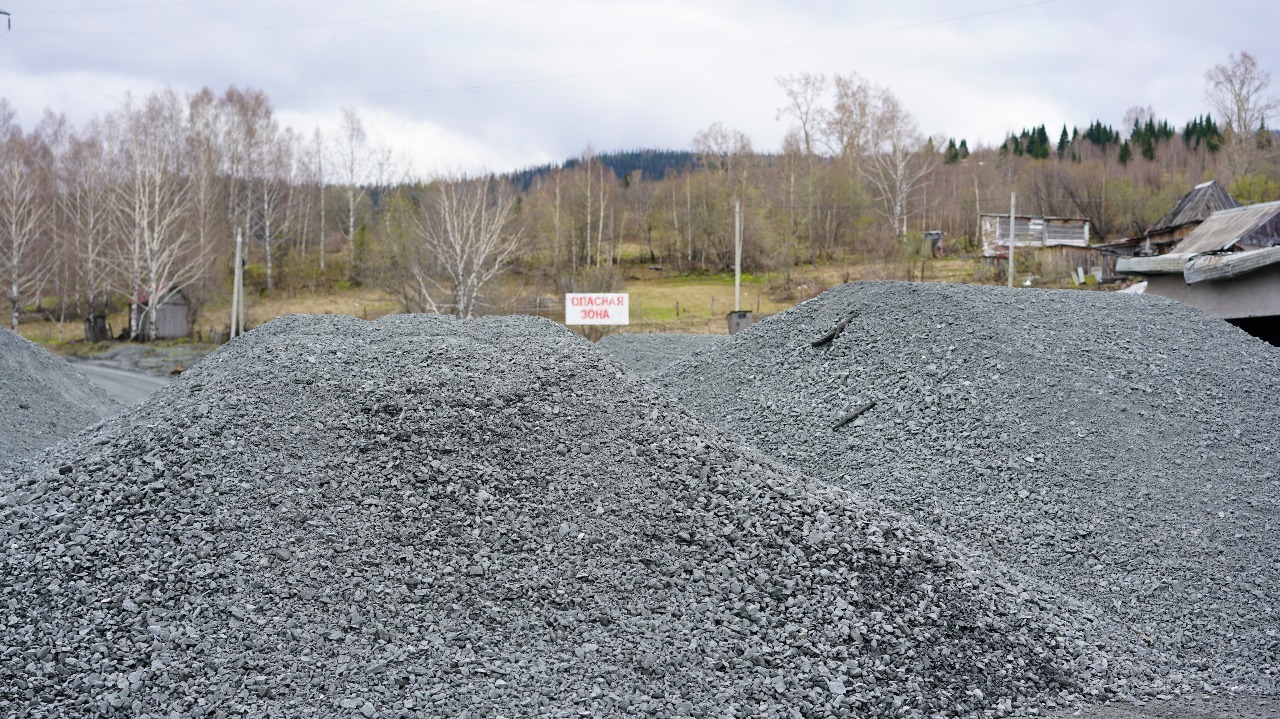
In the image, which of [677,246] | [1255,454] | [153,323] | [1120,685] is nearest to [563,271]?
[677,246]

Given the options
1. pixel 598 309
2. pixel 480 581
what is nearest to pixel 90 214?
pixel 598 309

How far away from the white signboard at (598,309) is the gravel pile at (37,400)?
10.3 m

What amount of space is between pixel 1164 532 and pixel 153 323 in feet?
102

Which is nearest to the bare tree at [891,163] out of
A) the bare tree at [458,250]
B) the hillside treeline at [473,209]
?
the hillside treeline at [473,209]

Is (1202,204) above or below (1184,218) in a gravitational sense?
above

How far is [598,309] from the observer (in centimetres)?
2150

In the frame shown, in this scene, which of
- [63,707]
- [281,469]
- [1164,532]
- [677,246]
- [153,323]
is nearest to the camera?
Result: [63,707]

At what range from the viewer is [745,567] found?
5.04 meters

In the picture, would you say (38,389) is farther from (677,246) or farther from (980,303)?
(677,246)

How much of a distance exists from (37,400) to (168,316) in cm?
2150

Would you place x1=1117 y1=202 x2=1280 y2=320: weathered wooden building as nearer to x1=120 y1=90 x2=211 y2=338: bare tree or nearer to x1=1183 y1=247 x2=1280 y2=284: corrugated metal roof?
x1=1183 y1=247 x2=1280 y2=284: corrugated metal roof

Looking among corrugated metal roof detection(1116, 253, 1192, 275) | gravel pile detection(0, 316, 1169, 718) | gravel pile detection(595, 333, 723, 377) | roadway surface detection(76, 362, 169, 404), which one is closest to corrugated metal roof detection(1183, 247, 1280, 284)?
corrugated metal roof detection(1116, 253, 1192, 275)

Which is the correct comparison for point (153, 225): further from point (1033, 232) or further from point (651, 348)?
point (1033, 232)

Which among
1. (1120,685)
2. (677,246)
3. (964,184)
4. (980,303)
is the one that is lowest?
(1120,685)
